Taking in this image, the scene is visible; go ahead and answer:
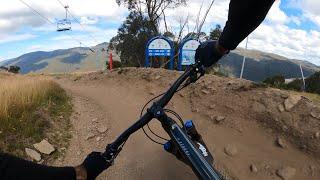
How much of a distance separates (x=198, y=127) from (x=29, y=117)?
140 inches

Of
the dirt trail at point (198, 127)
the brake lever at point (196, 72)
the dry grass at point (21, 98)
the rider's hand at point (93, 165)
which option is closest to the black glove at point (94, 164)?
the rider's hand at point (93, 165)

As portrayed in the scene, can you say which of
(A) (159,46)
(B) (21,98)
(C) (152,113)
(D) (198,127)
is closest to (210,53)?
(C) (152,113)

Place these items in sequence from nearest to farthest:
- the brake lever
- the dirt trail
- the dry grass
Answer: the brake lever, the dirt trail, the dry grass

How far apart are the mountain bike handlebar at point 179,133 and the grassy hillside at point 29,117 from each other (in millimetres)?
5213

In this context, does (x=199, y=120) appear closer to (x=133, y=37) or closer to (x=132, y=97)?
(x=132, y=97)

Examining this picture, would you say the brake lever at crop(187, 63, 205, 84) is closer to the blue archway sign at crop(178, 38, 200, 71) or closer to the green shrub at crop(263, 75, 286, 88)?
the green shrub at crop(263, 75, 286, 88)

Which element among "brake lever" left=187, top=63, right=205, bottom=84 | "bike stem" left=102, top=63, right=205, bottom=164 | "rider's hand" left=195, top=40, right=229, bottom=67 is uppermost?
"rider's hand" left=195, top=40, right=229, bottom=67

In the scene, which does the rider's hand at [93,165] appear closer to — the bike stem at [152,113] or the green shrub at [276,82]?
the bike stem at [152,113]

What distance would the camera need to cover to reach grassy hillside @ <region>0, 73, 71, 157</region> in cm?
859

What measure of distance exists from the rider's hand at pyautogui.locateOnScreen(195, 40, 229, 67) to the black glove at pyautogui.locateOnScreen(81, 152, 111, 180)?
3.51 ft

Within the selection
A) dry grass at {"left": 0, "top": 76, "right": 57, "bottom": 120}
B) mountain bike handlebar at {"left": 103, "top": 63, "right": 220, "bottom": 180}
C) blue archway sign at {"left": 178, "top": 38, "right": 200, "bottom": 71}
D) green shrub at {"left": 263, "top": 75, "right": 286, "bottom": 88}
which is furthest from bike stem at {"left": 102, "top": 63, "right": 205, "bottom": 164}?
blue archway sign at {"left": 178, "top": 38, "right": 200, "bottom": 71}

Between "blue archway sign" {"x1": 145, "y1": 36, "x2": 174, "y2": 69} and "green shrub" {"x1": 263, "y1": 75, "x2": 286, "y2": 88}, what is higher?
"blue archway sign" {"x1": 145, "y1": 36, "x2": 174, "y2": 69}

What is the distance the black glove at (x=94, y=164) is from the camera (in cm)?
342

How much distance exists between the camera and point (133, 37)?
37.7 meters
